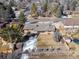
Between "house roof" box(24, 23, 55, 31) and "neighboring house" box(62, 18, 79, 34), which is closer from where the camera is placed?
"house roof" box(24, 23, 55, 31)

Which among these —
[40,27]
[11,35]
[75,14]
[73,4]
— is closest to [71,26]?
[40,27]

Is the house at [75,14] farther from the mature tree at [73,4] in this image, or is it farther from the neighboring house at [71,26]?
the neighboring house at [71,26]

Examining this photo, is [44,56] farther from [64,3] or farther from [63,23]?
[64,3]

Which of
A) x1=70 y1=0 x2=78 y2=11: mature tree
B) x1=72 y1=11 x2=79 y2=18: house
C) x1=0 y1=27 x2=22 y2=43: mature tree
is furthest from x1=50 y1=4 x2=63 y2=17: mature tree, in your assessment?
x1=0 y1=27 x2=22 y2=43: mature tree

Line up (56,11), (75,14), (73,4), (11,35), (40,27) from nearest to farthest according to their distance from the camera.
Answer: (11,35) → (40,27) → (56,11) → (75,14) → (73,4)

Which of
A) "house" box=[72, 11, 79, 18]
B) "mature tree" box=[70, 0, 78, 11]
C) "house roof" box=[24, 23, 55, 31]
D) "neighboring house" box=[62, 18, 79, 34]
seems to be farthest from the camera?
"mature tree" box=[70, 0, 78, 11]

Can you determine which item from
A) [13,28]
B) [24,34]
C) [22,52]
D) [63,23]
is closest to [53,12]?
[63,23]

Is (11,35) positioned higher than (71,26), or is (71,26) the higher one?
(11,35)

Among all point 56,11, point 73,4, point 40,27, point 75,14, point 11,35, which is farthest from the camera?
point 73,4

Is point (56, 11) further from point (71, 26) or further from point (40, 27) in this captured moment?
point (40, 27)

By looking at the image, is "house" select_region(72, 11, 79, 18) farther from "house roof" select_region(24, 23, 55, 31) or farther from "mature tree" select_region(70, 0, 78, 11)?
"house roof" select_region(24, 23, 55, 31)

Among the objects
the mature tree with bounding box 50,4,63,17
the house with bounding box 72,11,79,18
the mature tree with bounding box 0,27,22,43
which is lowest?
the house with bounding box 72,11,79,18
